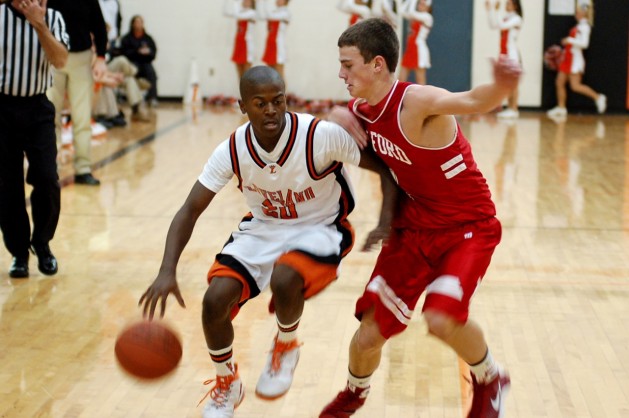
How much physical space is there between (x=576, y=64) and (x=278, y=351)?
1217cm

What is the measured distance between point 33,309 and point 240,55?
10.8 metres

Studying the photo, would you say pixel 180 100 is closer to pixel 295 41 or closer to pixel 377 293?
pixel 295 41

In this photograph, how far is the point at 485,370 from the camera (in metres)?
3.91

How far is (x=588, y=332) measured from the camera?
5.15m

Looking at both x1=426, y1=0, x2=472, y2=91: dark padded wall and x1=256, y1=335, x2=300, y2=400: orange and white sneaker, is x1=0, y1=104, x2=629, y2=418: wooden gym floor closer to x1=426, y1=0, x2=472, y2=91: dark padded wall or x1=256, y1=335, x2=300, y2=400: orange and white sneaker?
x1=256, y1=335, x2=300, y2=400: orange and white sneaker

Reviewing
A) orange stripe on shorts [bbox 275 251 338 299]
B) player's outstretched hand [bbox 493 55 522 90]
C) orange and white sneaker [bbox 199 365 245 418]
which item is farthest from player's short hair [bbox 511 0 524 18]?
player's outstretched hand [bbox 493 55 522 90]

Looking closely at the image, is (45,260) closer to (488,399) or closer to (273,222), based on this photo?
(273,222)

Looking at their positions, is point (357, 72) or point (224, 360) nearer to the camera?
point (357, 72)

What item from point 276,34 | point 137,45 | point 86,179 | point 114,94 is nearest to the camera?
point 86,179

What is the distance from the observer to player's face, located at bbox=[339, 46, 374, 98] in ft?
12.4

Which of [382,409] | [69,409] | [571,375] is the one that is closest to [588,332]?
[571,375]

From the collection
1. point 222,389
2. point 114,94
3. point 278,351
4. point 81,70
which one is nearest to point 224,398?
point 222,389

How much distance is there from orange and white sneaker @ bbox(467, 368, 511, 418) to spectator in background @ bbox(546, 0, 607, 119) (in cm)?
1194

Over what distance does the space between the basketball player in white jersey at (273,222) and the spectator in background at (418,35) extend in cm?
1115
